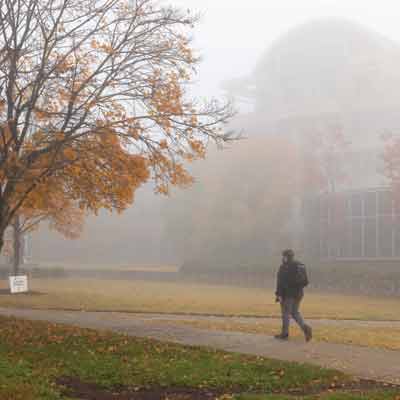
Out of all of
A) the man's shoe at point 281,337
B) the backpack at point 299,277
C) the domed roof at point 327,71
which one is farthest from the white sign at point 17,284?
the domed roof at point 327,71

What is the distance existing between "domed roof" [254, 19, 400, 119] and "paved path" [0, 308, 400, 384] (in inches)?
2519

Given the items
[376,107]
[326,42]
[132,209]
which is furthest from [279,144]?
[132,209]

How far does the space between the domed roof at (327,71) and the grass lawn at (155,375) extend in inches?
2702

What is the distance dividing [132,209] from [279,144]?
130 ft

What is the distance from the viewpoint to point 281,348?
42.5 feet

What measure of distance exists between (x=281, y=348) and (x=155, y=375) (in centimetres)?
366

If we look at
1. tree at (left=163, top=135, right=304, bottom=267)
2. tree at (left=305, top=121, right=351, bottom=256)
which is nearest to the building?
tree at (left=305, top=121, right=351, bottom=256)

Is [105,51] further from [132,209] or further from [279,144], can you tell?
[132,209]

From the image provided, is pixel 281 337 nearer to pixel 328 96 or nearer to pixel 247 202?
pixel 247 202

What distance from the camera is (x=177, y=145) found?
16.6 m

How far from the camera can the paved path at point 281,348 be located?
1097 cm

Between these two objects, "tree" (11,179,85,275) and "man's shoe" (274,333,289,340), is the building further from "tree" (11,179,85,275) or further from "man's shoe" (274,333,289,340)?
"man's shoe" (274,333,289,340)

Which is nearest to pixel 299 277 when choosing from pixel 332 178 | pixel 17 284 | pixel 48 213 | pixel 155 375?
pixel 155 375

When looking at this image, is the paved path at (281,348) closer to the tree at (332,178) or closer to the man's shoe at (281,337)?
the man's shoe at (281,337)
